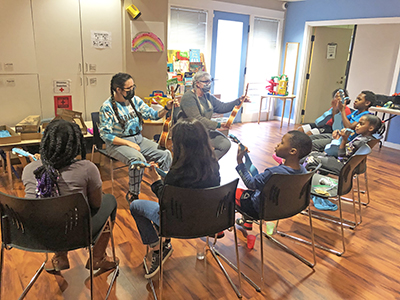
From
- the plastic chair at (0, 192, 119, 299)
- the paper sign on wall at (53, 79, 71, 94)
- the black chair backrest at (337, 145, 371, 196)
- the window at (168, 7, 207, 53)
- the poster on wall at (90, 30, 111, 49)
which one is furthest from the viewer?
the window at (168, 7, 207, 53)

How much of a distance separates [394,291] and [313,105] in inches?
218

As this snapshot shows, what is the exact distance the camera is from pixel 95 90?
410 centimetres

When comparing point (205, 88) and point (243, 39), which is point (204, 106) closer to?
point (205, 88)

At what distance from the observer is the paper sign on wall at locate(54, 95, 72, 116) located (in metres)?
3.86

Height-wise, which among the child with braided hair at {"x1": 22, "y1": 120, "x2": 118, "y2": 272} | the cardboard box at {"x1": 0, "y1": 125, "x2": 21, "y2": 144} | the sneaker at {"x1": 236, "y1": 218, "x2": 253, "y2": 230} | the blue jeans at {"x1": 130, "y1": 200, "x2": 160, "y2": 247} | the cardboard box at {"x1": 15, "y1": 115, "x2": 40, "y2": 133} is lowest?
the sneaker at {"x1": 236, "y1": 218, "x2": 253, "y2": 230}

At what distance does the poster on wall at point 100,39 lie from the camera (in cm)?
392

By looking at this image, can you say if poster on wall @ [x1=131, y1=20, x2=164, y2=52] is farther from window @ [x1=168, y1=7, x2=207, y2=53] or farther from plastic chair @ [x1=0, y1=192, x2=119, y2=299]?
plastic chair @ [x1=0, y1=192, x2=119, y2=299]

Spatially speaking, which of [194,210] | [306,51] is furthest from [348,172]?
[306,51]

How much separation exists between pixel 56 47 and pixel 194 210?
3025mm

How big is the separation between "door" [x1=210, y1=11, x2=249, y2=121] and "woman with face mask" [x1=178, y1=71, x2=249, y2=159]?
2.82 metres

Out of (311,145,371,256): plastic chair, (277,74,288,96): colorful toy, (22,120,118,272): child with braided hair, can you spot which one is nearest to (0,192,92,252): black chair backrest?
(22,120,118,272): child with braided hair

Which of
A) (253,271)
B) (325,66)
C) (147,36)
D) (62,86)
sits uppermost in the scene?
(147,36)

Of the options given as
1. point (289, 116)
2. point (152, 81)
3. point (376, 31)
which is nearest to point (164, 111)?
point (152, 81)

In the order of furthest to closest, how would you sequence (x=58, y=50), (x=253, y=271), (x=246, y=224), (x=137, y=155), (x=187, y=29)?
(x=187, y=29) < (x=58, y=50) < (x=137, y=155) < (x=246, y=224) < (x=253, y=271)
